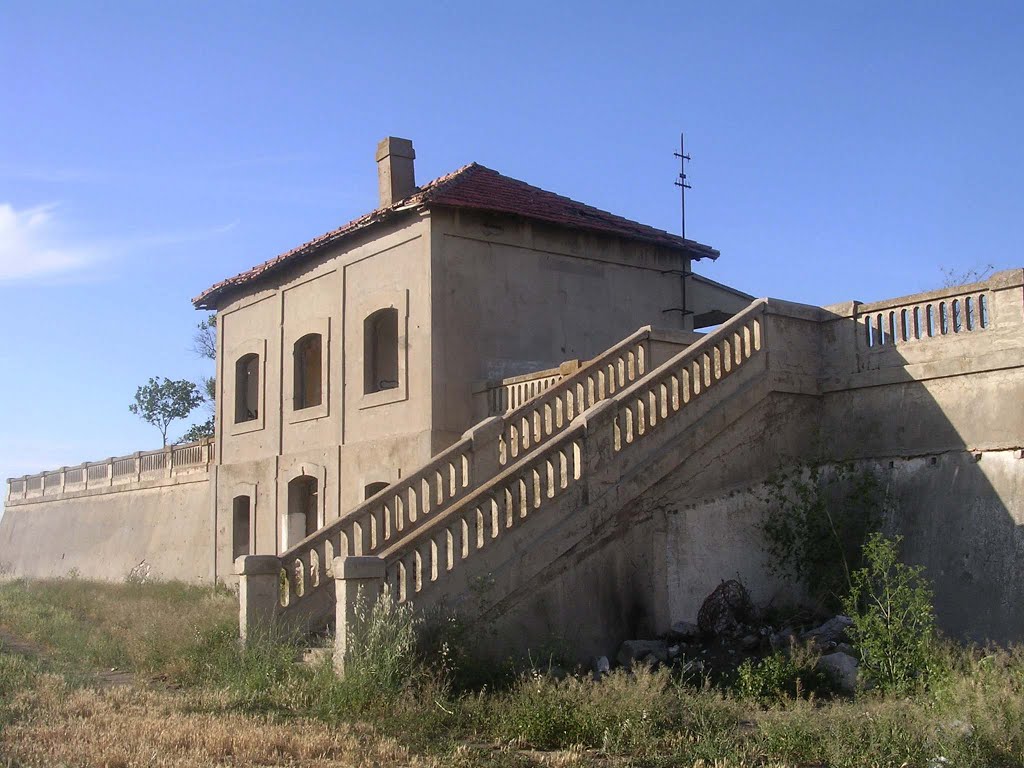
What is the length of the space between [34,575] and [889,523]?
2987 cm

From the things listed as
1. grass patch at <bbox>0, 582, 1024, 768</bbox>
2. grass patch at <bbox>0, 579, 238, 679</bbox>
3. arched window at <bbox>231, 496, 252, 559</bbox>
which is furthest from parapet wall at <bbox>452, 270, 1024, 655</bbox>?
arched window at <bbox>231, 496, 252, 559</bbox>

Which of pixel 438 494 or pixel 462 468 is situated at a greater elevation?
pixel 462 468

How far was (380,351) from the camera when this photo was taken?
20.9m

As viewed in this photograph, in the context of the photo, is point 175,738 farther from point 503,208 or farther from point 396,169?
point 396,169

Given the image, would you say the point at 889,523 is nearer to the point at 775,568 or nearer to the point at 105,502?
the point at 775,568

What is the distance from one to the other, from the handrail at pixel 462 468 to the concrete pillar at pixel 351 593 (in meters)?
2.13

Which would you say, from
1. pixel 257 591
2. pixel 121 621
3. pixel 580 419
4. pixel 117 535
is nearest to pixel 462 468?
pixel 580 419

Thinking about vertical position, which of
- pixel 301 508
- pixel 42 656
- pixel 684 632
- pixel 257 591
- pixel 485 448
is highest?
pixel 485 448

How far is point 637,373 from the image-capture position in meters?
15.1

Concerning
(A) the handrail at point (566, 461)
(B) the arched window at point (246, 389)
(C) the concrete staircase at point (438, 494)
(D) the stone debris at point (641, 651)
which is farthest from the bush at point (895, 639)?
(B) the arched window at point (246, 389)

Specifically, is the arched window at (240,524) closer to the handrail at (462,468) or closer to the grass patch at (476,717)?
the handrail at (462,468)

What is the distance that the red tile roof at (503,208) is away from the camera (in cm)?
1850

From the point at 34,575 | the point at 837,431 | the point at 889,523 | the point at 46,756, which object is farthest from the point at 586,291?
the point at 34,575

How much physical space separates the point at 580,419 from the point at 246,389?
1390 cm
